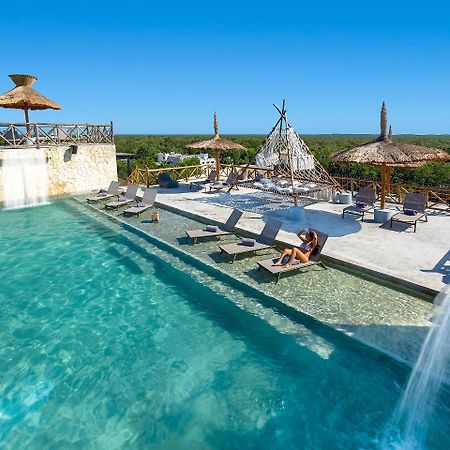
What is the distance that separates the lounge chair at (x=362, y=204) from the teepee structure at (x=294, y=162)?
5.29ft

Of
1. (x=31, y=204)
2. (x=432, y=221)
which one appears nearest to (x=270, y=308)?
(x=432, y=221)

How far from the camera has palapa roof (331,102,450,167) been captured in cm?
1097

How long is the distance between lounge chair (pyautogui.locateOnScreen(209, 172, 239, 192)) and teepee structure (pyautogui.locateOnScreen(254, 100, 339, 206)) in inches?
49.3

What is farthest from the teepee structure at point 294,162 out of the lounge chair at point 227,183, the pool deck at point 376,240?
the lounge chair at point 227,183

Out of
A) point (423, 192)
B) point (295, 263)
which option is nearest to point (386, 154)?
point (423, 192)

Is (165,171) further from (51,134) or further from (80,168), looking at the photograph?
(51,134)

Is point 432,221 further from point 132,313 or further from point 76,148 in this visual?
point 76,148

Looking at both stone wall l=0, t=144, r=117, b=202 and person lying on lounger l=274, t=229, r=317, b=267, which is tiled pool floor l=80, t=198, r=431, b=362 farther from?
stone wall l=0, t=144, r=117, b=202

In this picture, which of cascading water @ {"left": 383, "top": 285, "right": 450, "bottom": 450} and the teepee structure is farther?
the teepee structure

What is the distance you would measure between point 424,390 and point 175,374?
3.29 meters

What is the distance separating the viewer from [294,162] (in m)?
14.6

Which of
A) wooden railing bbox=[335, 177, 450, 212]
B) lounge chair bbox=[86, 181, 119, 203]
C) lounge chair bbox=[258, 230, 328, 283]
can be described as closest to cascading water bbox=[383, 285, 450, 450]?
lounge chair bbox=[258, 230, 328, 283]

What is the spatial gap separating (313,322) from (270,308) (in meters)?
0.89

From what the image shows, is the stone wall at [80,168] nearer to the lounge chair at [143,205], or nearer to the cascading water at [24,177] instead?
the cascading water at [24,177]
